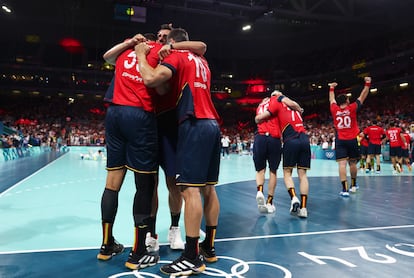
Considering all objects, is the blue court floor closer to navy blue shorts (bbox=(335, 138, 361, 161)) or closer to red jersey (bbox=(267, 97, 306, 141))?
navy blue shorts (bbox=(335, 138, 361, 161))

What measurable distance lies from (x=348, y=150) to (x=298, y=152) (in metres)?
2.44

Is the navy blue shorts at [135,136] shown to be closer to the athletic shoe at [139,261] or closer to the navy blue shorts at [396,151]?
the athletic shoe at [139,261]

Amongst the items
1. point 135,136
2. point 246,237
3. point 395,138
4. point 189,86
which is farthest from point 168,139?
point 395,138

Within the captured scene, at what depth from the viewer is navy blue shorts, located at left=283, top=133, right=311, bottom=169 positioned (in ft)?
17.5

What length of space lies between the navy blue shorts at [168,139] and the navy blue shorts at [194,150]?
0.21 m

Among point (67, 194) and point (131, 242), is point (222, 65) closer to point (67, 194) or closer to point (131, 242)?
point (67, 194)

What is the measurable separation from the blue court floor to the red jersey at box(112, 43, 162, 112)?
1.41 metres

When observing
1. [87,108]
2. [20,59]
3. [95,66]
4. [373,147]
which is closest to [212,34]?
[95,66]

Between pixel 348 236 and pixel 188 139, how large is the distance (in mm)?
2321

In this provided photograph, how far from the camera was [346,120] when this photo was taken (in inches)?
283

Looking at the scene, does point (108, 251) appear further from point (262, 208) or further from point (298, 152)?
point (298, 152)

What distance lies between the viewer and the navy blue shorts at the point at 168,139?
3154mm

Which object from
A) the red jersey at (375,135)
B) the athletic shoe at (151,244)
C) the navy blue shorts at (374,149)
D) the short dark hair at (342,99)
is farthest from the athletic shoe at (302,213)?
the red jersey at (375,135)

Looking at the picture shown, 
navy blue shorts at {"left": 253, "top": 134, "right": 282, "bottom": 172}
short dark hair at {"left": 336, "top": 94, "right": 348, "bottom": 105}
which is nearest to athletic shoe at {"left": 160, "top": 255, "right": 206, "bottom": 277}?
navy blue shorts at {"left": 253, "top": 134, "right": 282, "bottom": 172}
